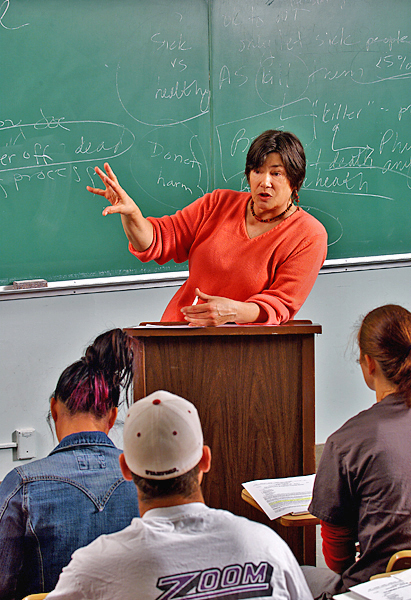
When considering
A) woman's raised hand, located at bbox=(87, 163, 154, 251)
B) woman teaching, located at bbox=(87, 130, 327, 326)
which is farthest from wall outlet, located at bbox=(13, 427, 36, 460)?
woman's raised hand, located at bbox=(87, 163, 154, 251)

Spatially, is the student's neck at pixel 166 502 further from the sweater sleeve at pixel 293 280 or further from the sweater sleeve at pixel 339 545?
the sweater sleeve at pixel 293 280

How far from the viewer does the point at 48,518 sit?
4.09 feet

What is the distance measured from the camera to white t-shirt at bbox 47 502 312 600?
83 cm

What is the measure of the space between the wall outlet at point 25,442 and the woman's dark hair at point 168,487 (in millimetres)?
2115

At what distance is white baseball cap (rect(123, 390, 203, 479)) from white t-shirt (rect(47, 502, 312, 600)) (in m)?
0.09

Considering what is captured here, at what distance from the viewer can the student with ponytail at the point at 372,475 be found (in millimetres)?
1320

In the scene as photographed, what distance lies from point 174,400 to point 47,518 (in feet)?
1.55

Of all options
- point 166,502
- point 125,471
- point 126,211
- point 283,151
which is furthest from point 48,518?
point 283,151

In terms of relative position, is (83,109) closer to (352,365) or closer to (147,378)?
(147,378)

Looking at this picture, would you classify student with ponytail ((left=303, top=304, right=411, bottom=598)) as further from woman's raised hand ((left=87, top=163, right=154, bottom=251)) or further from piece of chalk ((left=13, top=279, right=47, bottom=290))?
piece of chalk ((left=13, top=279, right=47, bottom=290))

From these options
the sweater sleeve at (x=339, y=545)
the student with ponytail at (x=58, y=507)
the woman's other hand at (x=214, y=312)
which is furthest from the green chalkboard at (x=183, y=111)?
the sweater sleeve at (x=339, y=545)

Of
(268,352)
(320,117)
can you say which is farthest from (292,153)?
(320,117)

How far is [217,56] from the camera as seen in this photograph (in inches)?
121

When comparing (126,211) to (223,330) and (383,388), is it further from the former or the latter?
(383,388)
